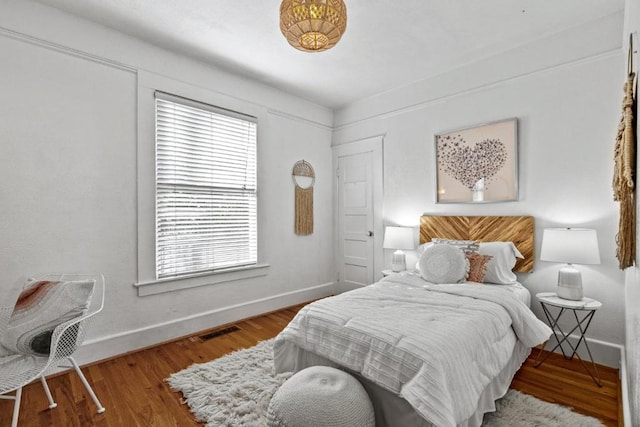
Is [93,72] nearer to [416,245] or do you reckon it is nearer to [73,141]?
[73,141]

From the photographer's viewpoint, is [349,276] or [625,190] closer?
[625,190]

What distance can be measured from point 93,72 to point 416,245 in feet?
12.0

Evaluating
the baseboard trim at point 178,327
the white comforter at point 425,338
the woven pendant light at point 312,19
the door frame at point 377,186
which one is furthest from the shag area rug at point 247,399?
the woven pendant light at point 312,19

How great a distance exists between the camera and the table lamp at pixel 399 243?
3.66m

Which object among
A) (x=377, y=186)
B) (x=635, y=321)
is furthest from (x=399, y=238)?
(x=635, y=321)

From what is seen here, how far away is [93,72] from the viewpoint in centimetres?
267

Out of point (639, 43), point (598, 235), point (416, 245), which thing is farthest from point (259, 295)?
point (639, 43)

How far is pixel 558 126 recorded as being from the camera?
112 inches

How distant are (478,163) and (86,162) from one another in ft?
12.1

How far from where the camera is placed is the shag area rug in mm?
1887

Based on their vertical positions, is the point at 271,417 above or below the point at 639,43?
below

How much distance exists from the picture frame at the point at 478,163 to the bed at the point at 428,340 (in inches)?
25.8

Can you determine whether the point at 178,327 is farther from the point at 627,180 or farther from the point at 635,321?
the point at 627,180

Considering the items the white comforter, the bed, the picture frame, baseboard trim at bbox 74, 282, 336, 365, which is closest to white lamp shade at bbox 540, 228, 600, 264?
the bed
